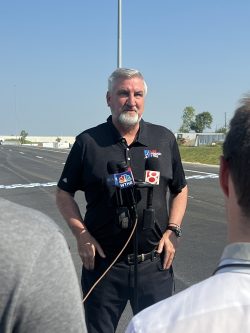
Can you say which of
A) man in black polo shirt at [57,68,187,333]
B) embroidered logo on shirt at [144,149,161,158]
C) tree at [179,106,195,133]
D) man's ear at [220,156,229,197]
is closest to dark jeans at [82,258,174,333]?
man in black polo shirt at [57,68,187,333]

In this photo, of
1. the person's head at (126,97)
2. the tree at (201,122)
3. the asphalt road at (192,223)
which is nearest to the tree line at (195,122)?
the tree at (201,122)

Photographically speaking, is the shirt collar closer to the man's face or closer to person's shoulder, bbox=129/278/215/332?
person's shoulder, bbox=129/278/215/332

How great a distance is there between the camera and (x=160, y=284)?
3.25 meters

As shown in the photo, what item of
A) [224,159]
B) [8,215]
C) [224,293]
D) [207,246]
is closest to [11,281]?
[8,215]

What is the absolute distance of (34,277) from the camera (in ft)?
3.73

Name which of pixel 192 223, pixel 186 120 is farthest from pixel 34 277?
pixel 186 120

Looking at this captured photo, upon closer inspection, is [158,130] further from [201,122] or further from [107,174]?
[201,122]

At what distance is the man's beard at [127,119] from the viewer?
325cm

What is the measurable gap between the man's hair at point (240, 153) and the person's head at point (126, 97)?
6.55 feet

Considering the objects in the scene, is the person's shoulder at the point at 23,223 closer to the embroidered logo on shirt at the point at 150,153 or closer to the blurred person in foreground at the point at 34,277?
the blurred person in foreground at the point at 34,277

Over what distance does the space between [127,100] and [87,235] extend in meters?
0.90

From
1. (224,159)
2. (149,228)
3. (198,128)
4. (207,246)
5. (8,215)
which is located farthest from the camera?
(198,128)

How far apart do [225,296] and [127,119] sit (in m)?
2.25

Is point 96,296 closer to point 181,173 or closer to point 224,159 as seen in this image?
point 181,173
